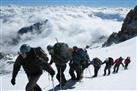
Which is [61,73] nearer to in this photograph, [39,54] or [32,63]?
[39,54]

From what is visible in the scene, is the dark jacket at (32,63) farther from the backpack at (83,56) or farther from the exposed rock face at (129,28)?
the exposed rock face at (129,28)

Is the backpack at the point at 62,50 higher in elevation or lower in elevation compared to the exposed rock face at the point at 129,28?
lower

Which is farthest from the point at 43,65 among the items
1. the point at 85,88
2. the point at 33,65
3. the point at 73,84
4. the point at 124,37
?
the point at 124,37

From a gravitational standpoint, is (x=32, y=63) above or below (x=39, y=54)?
below

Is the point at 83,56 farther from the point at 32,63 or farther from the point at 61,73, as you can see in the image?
the point at 32,63

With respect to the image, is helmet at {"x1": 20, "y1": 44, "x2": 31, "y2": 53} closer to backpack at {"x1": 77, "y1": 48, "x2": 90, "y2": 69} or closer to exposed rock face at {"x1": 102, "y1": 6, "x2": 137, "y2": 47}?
backpack at {"x1": 77, "y1": 48, "x2": 90, "y2": 69}

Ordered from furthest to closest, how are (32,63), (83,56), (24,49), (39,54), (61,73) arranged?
1. (83,56)
2. (61,73)
3. (39,54)
4. (32,63)
5. (24,49)

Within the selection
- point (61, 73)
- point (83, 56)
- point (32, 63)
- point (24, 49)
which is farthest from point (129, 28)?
point (24, 49)

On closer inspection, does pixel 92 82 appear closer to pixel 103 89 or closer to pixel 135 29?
pixel 103 89

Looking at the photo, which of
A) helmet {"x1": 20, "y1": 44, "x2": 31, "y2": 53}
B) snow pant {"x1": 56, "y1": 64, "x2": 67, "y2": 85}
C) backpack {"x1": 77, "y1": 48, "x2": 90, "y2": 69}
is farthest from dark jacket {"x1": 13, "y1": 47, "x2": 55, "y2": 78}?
backpack {"x1": 77, "y1": 48, "x2": 90, "y2": 69}

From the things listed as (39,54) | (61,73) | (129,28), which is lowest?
(61,73)

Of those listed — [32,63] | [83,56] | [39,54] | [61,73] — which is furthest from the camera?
[83,56]

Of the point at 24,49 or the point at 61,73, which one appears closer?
the point at 24,49

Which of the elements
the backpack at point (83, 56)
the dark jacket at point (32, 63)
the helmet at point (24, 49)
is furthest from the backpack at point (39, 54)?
the backpack at point (83, 56)
